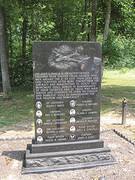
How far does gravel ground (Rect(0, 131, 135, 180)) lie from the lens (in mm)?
4488

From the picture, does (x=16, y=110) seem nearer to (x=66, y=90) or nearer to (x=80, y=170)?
(x=66, y=90)

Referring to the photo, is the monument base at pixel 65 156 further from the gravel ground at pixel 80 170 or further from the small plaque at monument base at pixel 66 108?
the gravel ground at pixel 80 170

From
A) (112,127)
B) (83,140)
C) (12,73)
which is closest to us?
(83,140)

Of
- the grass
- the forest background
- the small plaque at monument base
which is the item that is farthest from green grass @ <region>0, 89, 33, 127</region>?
the small plaque at monument base

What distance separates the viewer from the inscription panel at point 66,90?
4.77 m

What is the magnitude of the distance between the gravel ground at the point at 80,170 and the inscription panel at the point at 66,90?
1.98 ft

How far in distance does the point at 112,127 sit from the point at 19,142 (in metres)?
2.58

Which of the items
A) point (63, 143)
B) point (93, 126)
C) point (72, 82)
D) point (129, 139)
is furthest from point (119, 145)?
point (72, 82)

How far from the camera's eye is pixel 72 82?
4.94 meters

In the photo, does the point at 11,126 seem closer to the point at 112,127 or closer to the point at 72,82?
the point at 112,127

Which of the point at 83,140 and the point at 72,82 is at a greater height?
the point at 72,82

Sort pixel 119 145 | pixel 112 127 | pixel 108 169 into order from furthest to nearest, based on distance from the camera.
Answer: pixel 112 127, pixel 119 145, pixel 108 169

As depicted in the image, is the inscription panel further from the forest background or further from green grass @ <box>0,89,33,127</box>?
the forest background

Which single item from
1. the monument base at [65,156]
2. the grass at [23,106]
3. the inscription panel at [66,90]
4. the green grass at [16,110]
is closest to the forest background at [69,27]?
the green grass at [16,110]
